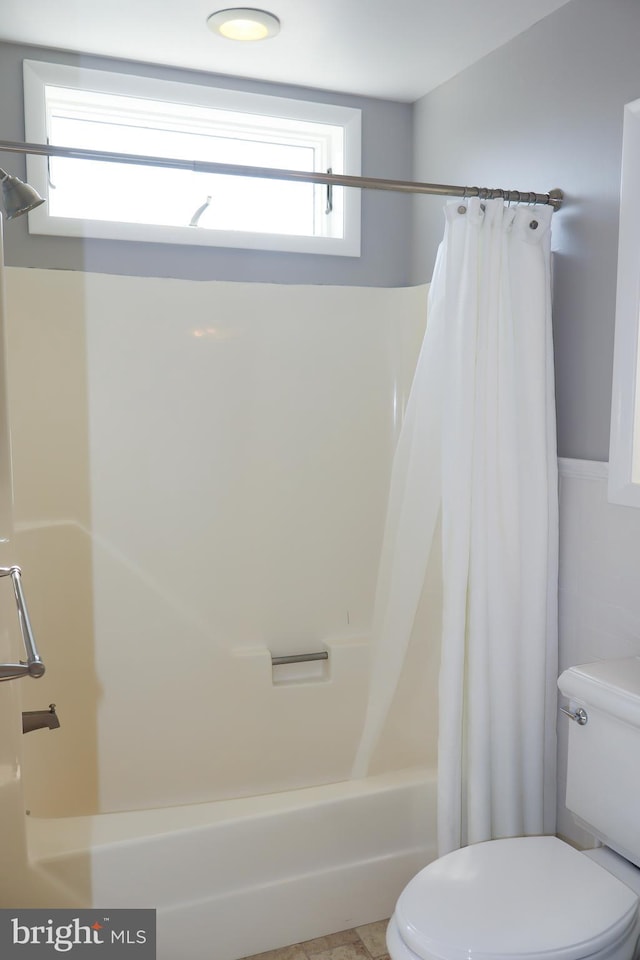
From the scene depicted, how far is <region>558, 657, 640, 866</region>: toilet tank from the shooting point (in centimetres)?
154

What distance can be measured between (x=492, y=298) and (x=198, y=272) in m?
1.06

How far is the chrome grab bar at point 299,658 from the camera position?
8.43 feet

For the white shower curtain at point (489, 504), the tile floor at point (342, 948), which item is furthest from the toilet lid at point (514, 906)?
the tile floor at point (342, 948)

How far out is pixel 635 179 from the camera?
179 cm

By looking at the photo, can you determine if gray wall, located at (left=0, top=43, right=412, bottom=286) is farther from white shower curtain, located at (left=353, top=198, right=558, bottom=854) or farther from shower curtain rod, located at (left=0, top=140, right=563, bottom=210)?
white shower curtain, located at (left=353, top=198, right=558, bottom=854)

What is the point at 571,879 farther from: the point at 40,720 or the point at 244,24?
the point at 244,24

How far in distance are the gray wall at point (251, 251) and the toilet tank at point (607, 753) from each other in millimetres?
1619

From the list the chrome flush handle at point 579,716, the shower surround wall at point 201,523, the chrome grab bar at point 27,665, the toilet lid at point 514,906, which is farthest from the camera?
the shower surround wall at point 201,523

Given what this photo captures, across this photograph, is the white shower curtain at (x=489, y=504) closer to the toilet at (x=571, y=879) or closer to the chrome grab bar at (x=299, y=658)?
the toilet at (x=571, y=879)

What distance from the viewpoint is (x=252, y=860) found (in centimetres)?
187

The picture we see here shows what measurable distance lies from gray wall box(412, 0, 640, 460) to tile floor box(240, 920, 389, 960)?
51.5 inches

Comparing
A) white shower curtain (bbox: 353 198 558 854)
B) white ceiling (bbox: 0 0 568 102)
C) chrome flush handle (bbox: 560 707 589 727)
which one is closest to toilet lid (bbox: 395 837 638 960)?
chrome flush handle (bbox: 560 707 589 727)

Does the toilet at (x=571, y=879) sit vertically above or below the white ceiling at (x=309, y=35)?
below

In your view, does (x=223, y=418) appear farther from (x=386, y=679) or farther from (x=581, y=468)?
(x=581, y=468)
